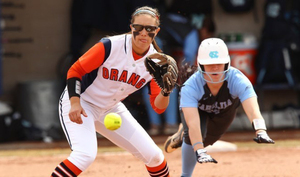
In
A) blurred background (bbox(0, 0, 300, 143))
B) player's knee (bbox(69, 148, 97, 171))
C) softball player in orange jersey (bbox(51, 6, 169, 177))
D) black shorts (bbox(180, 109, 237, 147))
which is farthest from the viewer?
blurred background (bbox(0, 0, 300, 143))

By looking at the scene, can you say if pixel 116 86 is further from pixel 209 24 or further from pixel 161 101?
pixel 209 24

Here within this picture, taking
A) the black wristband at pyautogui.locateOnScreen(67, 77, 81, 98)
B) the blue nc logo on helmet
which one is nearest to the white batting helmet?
the blue nc logo on helmet

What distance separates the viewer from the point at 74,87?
4980 mm

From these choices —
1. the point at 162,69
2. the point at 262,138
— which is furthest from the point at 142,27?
the point at 262,138

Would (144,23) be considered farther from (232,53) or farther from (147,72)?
(232,53)

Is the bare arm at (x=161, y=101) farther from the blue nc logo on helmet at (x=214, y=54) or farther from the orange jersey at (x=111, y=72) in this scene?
the blue nc logo on helmet at (x=214, y=54)

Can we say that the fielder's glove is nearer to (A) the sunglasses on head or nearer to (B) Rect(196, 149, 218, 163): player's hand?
(A) the sunglasses on head

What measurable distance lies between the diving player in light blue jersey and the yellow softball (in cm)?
61

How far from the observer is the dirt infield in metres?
7.07

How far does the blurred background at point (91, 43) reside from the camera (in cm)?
1042

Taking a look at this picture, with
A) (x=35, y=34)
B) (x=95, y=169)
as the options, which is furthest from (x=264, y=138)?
(x=35, y=34)

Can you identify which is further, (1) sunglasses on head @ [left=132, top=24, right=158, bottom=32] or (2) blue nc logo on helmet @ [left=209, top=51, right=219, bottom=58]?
(2) blue nc logo on helmet @ [left=209, top=51, right=219, bottom=58]

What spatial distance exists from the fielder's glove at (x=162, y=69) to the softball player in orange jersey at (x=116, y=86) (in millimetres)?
197

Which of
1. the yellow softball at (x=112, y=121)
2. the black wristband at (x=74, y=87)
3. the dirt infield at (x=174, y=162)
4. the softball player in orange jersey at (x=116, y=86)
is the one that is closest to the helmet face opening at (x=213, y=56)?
the softball player in orange jersey at (x=116, y=86)
